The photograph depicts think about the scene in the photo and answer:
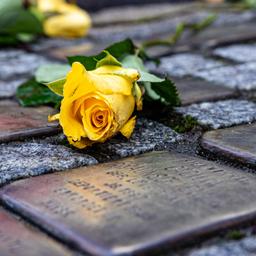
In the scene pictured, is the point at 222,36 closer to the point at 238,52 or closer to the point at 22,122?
the point at 238,52

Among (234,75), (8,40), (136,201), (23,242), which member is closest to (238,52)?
(234,75)

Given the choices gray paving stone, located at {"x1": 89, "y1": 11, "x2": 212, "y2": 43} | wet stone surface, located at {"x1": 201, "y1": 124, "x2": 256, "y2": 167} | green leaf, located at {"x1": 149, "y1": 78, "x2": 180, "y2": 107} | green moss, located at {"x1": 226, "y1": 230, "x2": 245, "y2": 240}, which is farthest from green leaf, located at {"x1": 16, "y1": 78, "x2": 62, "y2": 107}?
gray paving stone, located at {"x1": 89, "y1": 11, "x2": 212, "y2": 43}

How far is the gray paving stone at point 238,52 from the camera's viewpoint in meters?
2.17

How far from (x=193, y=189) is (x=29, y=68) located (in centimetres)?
117

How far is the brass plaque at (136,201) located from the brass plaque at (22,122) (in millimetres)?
244

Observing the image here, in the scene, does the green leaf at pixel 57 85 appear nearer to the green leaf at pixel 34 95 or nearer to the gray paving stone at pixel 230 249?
the green leaf at pixel 34 95

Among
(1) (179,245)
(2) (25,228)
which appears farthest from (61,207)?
(1) (179,245)

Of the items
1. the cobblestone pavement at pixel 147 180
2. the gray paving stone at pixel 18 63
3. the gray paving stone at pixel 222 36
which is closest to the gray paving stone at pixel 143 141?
the cobblestone pavement at pixel 147 180

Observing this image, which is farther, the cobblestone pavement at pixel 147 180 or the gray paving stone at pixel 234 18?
the gray paving stone at pixel 234 18

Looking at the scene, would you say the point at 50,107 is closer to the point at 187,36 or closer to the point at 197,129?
the point at 197,129

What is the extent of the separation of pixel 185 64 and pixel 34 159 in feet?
3.14

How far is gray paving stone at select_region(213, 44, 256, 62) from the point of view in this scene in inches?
85.5

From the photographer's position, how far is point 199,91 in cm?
177

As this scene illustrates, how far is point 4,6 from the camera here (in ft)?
7.55
